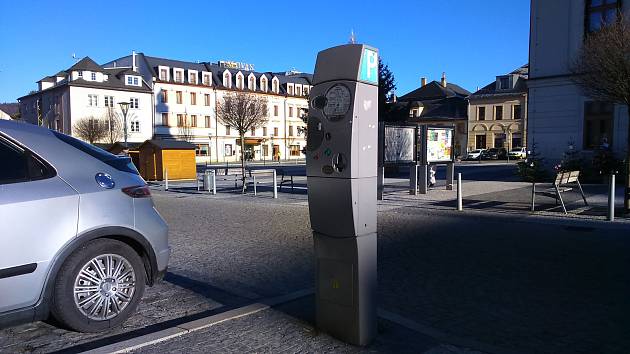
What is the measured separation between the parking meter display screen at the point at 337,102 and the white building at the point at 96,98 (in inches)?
2319

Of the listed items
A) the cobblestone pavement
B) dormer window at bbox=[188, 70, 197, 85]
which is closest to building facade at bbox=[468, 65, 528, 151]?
dormer window at bbox=[188, 70, 197, 85]

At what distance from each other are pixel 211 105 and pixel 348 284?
6967 centimetres

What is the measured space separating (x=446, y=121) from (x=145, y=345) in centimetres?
6930

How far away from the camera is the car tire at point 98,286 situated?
400 centimetres

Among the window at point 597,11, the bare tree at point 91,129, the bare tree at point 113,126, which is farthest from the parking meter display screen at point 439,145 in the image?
the bare tree at point 113,126

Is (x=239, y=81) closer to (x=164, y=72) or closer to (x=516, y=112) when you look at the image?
(x=164, y=72)

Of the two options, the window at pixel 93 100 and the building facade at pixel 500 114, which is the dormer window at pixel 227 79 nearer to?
the window at pixel 93 100

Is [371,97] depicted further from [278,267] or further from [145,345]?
[278,267]

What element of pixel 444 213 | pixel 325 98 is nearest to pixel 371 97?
pixel 325 98

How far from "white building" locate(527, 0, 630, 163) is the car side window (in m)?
21.4

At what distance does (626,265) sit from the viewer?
6.63 meters

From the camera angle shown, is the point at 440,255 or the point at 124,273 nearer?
the point at 124,273

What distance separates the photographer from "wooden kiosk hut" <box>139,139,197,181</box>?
27.5 m

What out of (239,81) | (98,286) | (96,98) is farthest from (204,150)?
(98,286)
